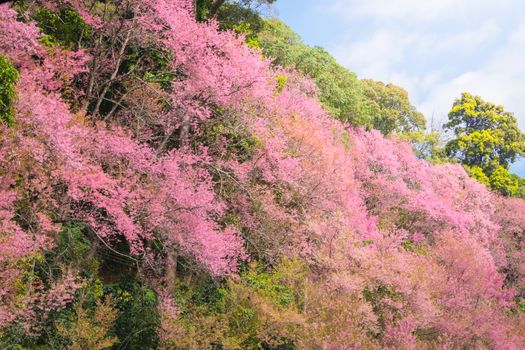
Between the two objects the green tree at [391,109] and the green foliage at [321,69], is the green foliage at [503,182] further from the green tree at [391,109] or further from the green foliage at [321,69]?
the green foliage at [321,69]

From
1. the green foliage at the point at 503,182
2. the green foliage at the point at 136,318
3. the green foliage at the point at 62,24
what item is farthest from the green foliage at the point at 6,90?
the green foliage at the point at 503,182

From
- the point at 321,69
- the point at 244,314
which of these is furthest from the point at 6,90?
the point at 321,69

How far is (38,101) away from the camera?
26.7ft

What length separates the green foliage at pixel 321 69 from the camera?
2197 cm

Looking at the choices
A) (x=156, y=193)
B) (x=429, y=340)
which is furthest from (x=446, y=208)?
(x=156, y=193)

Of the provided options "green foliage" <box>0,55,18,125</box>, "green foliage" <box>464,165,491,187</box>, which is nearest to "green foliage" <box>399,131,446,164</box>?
"green foliage" <box>464,165,491,187</box>

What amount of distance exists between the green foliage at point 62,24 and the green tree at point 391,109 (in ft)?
76.3

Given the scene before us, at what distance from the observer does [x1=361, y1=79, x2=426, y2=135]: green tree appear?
109 feet

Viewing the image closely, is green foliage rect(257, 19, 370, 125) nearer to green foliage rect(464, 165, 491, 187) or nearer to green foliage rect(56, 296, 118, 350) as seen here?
green foliage rect(464, 165, 491, 187)

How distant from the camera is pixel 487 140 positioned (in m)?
33.5

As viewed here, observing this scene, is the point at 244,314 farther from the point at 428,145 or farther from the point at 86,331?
the point at 428,145

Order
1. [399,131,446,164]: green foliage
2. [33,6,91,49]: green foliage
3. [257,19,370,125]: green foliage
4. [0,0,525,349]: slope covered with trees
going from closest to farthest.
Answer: [0,0,525,349]: slope covered with trees, [33,6,91,49]: green foliage, [257,19,370,125]: green foliage, [399,131,446,164]: green foliage

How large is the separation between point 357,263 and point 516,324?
7.75 m

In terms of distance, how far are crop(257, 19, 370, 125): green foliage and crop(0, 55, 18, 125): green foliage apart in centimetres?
1478
